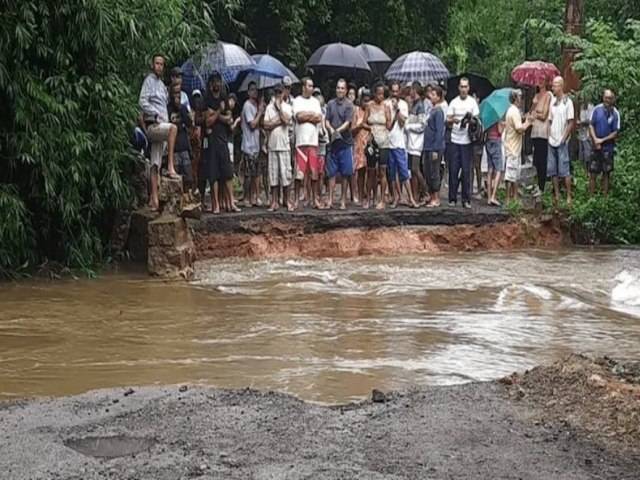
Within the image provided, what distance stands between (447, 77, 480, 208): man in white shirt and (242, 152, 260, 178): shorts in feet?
9.84

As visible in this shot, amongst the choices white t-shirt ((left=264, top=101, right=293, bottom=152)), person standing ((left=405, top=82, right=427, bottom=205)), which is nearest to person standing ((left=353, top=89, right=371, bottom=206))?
person standing ((left=405, top=82, right=427, bottom=205))

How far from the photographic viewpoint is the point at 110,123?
13.1 m

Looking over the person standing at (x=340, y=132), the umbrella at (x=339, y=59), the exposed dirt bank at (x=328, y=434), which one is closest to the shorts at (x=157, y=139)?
the person standing at (x=340, y=132)

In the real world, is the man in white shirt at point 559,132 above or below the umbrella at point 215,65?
below

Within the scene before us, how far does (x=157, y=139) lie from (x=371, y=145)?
3688 millimetres

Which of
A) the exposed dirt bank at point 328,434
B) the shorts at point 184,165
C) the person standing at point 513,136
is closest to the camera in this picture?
the exposed dirt bank at point 328,434

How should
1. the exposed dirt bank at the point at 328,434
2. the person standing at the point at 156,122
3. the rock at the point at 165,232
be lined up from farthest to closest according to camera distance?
1. the person standing at the point at 156,122
2. the rock at the point at 165,232
3. the exposed dirt bank at the point at 328,434

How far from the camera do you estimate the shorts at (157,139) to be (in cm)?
1377

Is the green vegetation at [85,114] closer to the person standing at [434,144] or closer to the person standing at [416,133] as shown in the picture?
the person standing at [434,144]

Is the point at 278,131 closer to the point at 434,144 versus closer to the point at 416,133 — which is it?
the point at 416,133

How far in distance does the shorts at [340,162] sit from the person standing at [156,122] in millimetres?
2826

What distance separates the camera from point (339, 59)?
67.4 feet

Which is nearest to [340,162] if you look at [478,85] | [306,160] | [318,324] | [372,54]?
[306,160]

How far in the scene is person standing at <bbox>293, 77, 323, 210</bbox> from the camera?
15250 mm
